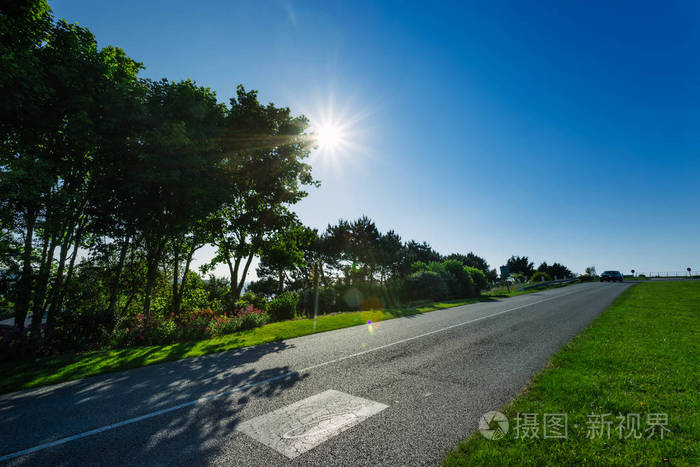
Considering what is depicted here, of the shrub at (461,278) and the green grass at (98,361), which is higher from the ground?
the shrub at (461,278)

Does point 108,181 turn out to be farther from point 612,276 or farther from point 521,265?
point 521,265

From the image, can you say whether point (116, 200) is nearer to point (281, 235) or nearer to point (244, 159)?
point (244, 159)

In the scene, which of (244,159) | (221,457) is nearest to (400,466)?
(221,457)

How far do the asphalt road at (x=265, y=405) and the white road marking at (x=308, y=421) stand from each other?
0.03 m

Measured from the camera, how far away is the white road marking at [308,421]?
3.40m

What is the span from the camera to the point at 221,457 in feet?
10.2

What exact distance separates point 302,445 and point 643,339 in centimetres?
1039

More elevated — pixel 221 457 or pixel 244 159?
pixel 244 159

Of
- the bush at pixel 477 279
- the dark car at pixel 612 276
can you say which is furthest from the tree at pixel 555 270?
the bush at pixel 477 279

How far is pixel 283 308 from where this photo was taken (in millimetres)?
17781

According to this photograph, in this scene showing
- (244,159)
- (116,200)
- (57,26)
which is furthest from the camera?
(244,159)

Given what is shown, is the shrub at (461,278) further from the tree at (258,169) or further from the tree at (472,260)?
the tree at (472,260)

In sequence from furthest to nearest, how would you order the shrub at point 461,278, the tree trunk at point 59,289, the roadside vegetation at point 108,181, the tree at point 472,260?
the tree at point 472,260 < the shrub at point 461,278 < the tree trunk at point 59,289 < the roadside vegetation at point 108,181

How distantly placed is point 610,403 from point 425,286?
24.8 metres
